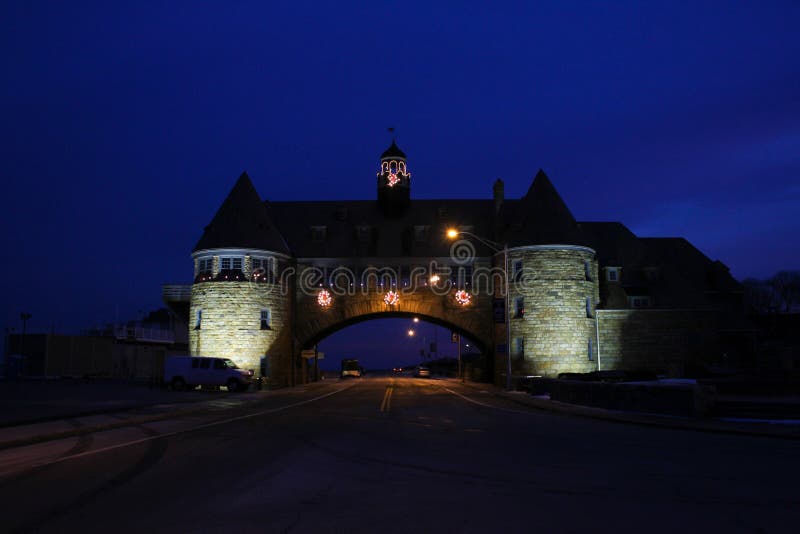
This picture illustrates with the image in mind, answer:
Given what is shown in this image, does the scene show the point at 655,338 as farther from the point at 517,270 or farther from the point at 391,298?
the point at 391,298

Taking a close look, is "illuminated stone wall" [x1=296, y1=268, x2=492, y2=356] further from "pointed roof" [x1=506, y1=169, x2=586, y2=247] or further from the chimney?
the chimney

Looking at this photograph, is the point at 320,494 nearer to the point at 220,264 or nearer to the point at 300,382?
the point at 220,264

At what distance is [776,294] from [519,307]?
2646 inches

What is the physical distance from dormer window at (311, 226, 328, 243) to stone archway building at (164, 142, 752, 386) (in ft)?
0.30

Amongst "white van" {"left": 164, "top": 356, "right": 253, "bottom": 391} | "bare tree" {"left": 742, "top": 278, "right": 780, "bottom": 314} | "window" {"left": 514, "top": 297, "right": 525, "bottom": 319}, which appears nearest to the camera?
"white van" {"left": 164, "top": 356, "right": 253, "bottom": 391}

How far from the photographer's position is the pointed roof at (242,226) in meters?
49.3

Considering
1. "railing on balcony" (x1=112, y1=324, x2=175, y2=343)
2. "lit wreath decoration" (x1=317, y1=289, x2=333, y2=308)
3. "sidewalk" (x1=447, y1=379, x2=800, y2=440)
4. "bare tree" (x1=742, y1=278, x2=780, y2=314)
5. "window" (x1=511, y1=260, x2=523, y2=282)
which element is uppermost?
"bare tree" (x1=742, y1=278, x2=780, y2=314)

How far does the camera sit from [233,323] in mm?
48406

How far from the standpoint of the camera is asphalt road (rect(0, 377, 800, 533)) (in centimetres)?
763

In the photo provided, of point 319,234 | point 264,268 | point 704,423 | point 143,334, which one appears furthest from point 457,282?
point 704,423

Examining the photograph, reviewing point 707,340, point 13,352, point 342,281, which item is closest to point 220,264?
point 342,281

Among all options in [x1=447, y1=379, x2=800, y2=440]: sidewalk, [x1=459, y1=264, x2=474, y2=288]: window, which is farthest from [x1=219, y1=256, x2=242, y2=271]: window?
[x1=447, y1=379, x2=800, y2=440]: sidewalk

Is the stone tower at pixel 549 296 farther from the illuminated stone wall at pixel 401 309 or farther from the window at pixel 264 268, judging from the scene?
the window at pixel 264 268

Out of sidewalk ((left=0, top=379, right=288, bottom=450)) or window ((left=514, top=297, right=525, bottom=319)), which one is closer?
sidewalk ((left=0, top=379, right=288, bottom=450))
